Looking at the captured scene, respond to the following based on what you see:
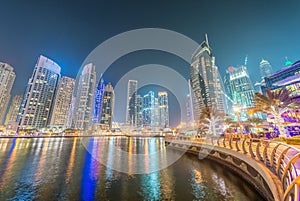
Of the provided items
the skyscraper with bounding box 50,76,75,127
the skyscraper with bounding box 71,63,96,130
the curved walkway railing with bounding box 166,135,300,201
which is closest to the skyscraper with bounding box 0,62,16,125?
the skyscraper with bounding box 50,76,75,127

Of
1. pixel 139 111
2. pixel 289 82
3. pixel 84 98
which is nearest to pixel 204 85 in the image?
pixel 139 111

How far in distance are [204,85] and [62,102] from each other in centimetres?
14875

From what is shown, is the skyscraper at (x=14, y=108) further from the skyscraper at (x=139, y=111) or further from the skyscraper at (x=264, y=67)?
the skyscraper at (x=264, y=67)

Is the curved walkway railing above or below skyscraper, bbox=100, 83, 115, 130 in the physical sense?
below

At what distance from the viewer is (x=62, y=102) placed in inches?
5881

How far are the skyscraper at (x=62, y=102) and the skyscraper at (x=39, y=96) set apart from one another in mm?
10889

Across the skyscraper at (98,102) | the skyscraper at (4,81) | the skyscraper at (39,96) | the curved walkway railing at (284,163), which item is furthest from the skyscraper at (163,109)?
the curved walkway railing at (284,163)

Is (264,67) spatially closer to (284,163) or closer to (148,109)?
(148,109)

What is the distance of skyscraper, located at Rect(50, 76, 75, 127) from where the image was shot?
14088 cm

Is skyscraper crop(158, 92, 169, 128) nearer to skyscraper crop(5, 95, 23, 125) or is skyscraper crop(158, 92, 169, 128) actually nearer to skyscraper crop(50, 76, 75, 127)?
skyscraper crop(50, 76, 75, 127)

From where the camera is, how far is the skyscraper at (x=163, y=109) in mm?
162500

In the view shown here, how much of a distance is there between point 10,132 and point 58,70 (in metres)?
69.0

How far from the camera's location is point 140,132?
169 metres

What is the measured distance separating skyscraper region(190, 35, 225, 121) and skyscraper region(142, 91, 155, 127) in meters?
52.7
